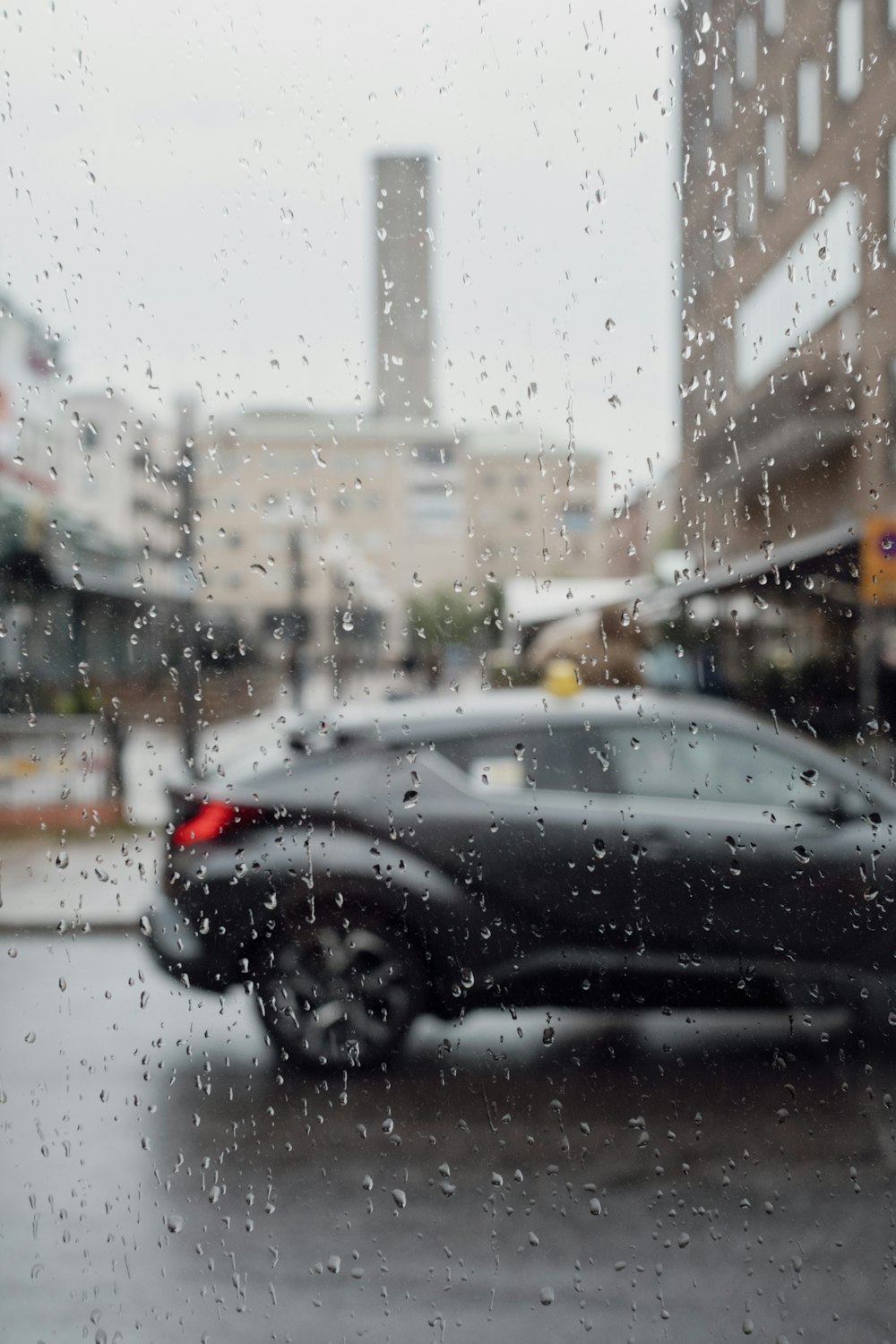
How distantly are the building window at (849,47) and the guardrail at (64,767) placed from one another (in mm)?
1446

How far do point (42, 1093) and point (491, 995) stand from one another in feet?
2.35

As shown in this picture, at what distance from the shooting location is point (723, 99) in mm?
1977

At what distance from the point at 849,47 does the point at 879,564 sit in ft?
2.49

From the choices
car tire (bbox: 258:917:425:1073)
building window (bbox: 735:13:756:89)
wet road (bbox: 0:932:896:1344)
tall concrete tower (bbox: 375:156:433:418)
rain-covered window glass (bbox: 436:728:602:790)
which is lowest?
wet road (bbox: 0:932:896:1344)

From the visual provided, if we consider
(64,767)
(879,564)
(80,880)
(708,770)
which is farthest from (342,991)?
(879,564)

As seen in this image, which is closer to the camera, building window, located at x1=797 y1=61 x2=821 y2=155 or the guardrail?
building window, located at x1=797 y1=61 x2=821 y2=155

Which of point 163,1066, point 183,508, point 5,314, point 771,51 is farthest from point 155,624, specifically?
point 771,51

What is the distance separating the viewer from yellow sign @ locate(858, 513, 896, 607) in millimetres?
1881

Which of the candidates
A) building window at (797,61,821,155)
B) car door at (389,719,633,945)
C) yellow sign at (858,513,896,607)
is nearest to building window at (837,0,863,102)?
building window at (797,61,821,155)

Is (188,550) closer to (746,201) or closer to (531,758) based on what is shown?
(531,758)

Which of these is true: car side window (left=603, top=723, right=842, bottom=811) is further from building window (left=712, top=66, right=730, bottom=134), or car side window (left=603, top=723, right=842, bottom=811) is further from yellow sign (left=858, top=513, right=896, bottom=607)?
building window (left=712, top=66, right=730, bottom=134)

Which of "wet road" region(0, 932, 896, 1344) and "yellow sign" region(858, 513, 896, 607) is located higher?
"yellow sign" region(858, 513, 896, 607)

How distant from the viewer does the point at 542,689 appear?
194cm

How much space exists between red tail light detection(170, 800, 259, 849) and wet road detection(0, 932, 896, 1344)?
0.19 metres
